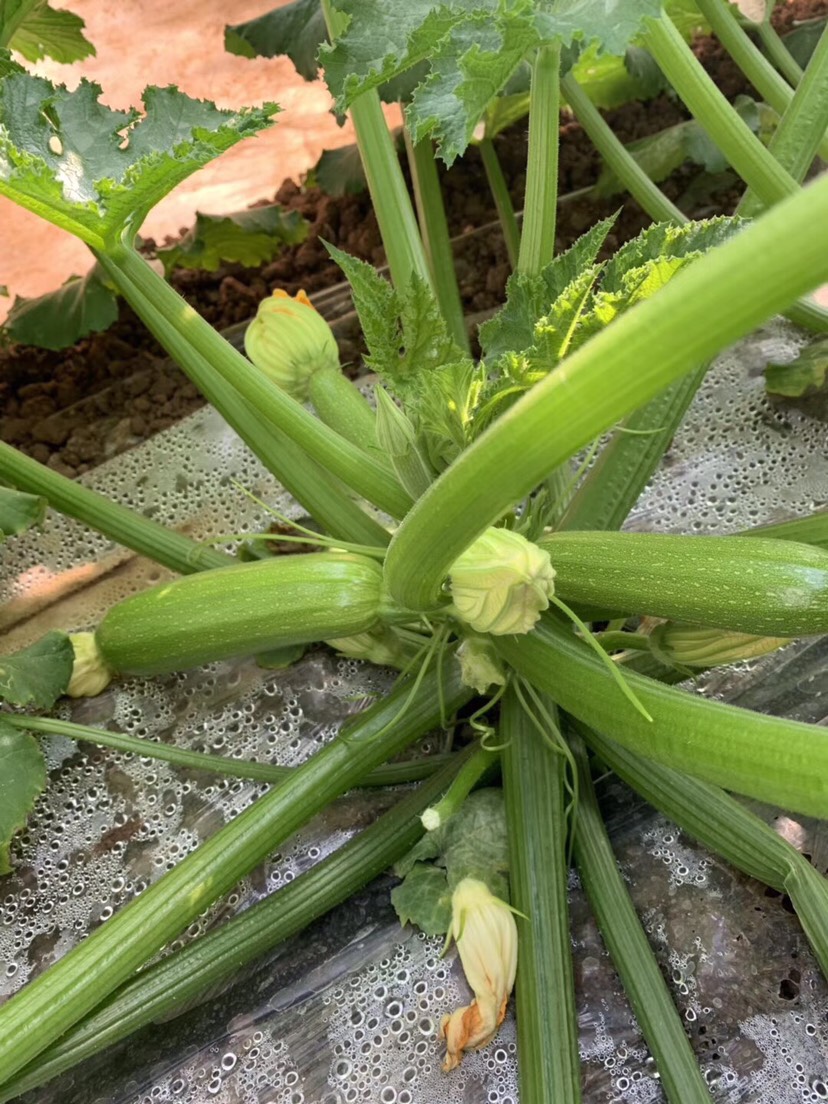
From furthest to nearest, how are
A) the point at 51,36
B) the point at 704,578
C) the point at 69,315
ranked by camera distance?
the point at 69,315, the point at 51,36, the point at 704,578

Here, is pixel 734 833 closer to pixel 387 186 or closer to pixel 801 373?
pixel 801 373

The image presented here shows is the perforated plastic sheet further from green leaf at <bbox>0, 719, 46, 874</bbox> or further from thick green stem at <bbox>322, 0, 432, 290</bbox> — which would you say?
thick green stem at <bbox>322, 0, 432, 290</bbox>

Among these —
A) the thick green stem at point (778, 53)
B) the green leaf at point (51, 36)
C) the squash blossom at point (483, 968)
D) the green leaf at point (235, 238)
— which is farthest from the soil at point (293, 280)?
the squash blossom at point (483, 968)

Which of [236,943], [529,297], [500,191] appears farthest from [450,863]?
[500,191]

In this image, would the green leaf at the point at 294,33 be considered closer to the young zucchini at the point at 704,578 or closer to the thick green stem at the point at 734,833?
the young zucchini at the point at 704,578

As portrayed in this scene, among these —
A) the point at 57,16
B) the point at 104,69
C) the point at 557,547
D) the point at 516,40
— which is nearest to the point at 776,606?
the point at 557,547
